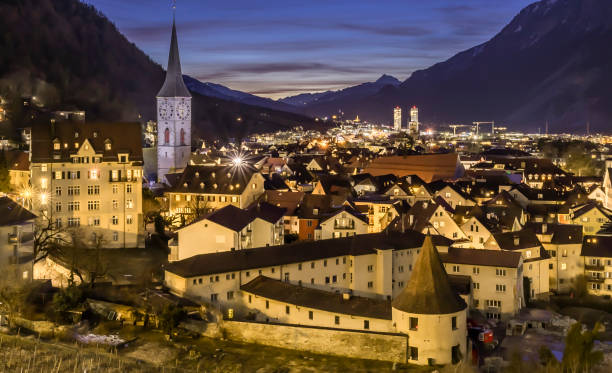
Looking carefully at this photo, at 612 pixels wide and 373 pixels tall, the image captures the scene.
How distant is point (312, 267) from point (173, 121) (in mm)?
40671

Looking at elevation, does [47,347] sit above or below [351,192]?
below

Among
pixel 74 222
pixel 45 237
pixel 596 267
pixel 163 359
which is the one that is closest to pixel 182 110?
pixel 74 222

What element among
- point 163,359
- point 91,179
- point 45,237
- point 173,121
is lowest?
point 163,359

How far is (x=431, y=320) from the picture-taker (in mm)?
31688

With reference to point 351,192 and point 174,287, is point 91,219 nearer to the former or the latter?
point 174,287

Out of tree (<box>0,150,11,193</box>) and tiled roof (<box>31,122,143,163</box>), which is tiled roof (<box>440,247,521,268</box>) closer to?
tiled roof (<box>31,122,143,163</box>)

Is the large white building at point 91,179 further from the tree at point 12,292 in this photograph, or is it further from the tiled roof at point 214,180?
the tiled roof at point 214,180

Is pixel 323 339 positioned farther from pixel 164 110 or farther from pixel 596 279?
pixel 164 110

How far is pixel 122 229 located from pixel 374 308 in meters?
20.4

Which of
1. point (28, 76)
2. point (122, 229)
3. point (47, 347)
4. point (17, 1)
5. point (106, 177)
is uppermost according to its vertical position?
point (17, 1)

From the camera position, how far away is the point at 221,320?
34469 millimetres

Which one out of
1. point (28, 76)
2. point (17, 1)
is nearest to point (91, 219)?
point (28, 76)

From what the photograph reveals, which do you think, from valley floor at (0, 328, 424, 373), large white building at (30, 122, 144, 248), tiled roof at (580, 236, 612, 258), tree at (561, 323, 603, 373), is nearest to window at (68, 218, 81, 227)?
large white building at (30, 122, 144, 248)

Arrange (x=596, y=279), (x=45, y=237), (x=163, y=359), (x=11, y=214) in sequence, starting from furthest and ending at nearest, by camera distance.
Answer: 1. (x=596, y=279)
2. (x=45, y=237)
3. (x=11, y=214)
4. (x=163, y=359)
